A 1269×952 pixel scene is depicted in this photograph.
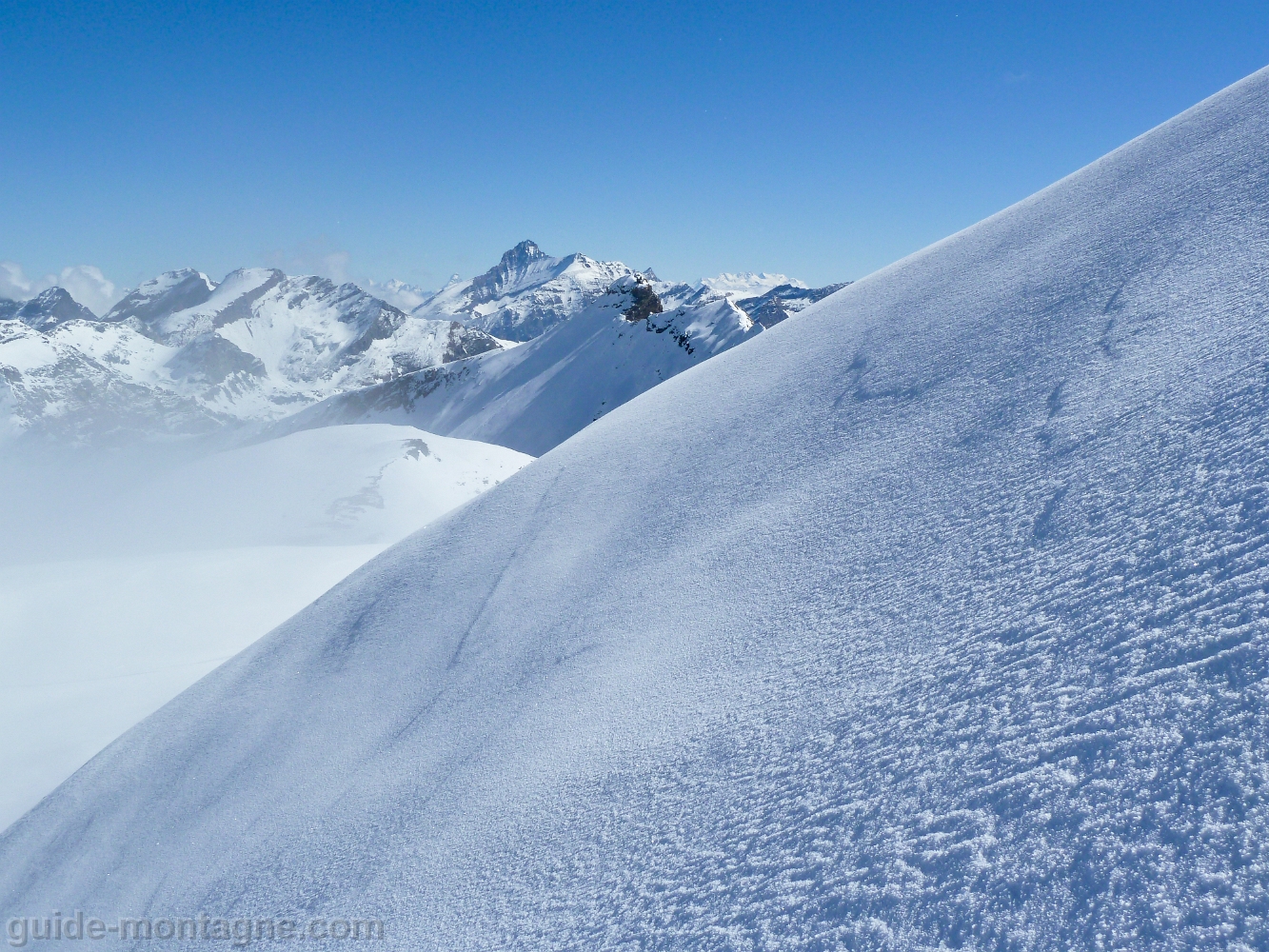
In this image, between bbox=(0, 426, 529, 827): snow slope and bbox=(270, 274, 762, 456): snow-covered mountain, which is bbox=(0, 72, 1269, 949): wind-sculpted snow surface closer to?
bbox=(0, 426, 529, 827): snow slope

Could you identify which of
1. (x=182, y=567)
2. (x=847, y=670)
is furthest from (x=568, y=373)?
(x=847, y=670)

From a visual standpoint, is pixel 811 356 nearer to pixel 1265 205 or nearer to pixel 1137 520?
pixel 1265 205

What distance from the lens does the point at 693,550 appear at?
4.87 m

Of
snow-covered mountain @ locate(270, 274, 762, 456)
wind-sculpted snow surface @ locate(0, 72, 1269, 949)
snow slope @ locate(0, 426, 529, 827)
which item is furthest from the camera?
snow-covered mountain @ locate(270, 274, 762, 456)

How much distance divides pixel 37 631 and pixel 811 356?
520 inches

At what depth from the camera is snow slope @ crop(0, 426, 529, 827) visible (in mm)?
9133

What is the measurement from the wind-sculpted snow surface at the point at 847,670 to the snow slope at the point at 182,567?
2.85 metres

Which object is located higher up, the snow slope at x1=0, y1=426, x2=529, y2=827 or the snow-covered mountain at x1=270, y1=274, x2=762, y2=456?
the snow-covered mountain at x1=270, y1=274, x2=762, y2=456

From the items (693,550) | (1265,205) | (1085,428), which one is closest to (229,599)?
(693,550)

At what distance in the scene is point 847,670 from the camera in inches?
117

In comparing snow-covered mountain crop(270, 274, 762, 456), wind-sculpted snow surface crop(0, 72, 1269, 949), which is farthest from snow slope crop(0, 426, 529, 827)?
snow-covered mountain crop(270, 274, 762, 456)

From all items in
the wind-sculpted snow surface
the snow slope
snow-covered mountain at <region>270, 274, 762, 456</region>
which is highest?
snow-covered mountain at <region>270, 274, 762, 456</region>

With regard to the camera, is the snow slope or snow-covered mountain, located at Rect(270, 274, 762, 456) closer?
Answer: the snow slope

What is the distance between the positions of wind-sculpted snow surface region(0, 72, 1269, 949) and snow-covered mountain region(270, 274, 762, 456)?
45.2 metres
